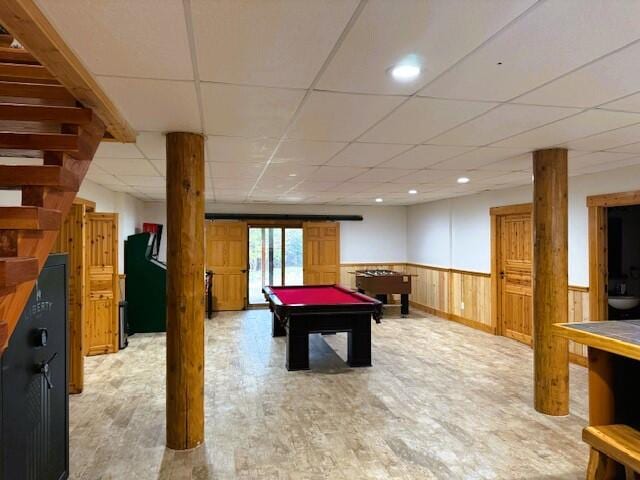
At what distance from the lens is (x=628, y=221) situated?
6402 millimetres

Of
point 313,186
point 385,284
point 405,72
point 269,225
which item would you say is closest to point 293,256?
point 269,225

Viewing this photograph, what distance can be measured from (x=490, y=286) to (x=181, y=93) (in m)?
6.02

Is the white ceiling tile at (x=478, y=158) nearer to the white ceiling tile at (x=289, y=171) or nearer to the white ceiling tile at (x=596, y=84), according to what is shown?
the white ceiling tile at (x=596, y=84)

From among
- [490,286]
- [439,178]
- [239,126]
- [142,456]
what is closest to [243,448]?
[142,456]

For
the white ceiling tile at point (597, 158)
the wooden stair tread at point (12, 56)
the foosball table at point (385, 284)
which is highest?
the wooden stair tread at point (12, 56)

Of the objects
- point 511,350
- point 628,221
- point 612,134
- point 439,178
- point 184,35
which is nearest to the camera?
point 184,35

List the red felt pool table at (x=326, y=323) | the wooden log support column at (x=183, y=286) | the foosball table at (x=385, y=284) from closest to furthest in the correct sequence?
the wooden log support column at (x=183, y=286), the red felt pool table at (x=326, y=323), the foosball table at (x=385, y=284)

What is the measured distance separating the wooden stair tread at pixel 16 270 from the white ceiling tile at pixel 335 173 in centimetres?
328

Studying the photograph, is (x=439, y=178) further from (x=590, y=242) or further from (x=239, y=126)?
(x=239, y=126)

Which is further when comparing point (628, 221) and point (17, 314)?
point (628, 221)

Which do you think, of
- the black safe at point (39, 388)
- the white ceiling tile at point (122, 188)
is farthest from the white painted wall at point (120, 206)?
the black safe at point (39, 388)

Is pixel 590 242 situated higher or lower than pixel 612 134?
lower

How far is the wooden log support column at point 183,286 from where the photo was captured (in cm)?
305

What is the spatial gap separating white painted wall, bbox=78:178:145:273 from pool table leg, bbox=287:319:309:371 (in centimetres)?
292
